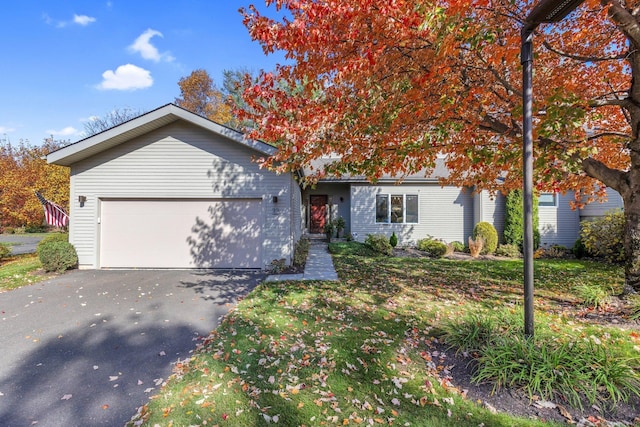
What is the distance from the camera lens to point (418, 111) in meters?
5.19

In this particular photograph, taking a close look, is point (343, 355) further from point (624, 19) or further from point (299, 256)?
point (624, 19)

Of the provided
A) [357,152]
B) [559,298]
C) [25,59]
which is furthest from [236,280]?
[25,59]

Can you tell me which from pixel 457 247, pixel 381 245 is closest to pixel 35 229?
pixel 381 245

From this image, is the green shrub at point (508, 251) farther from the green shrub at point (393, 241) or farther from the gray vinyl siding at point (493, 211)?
the green shrub at point (393, 241)

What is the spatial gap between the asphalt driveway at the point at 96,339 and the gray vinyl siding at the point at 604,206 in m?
13.4

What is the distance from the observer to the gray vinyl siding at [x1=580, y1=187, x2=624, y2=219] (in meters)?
11.0

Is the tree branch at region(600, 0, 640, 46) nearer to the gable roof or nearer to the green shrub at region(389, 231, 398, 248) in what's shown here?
the gable roof

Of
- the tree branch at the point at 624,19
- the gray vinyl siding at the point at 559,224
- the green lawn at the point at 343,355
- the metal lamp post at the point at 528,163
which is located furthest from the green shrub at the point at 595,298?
the gray vinyl siding at the point at 559,224

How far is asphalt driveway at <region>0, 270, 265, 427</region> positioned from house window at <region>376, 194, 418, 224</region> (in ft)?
25.5

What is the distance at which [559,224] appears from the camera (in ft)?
41.2

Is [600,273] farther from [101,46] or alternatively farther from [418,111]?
[101,46]

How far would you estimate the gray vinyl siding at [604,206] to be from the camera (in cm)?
1105

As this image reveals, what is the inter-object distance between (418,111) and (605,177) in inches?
143

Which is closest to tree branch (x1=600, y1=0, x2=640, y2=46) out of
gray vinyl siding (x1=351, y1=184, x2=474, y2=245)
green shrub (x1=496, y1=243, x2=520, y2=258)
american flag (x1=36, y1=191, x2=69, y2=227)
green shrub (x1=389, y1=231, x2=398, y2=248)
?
green shrub (x1=496, y1=243, x2=520, y2=258)
